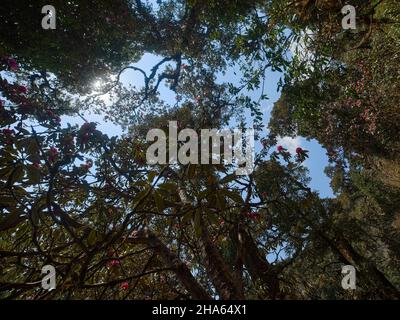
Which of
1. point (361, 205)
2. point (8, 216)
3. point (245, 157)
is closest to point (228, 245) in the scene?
point (245, 157)

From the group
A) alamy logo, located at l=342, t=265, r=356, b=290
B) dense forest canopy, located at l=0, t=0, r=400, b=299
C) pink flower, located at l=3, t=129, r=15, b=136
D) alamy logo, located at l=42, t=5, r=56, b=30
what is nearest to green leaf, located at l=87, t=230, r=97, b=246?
dense forest canopy, located at l=0, t=0, r=400, b=299

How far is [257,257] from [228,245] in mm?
730

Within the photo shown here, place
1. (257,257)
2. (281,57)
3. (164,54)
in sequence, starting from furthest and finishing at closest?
1. (164,54)
2. (257,257)
3. (281,57)

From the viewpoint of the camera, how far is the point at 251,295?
201 inches

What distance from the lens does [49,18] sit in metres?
7.77

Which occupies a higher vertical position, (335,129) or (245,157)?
(335,129)

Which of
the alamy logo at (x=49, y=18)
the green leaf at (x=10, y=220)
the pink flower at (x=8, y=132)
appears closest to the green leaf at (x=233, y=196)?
the green leaf at (x=10, y=220)

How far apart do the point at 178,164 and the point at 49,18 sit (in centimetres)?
→ 611

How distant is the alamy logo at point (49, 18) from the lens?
7.45 m

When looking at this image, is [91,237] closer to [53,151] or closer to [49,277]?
[49,277]

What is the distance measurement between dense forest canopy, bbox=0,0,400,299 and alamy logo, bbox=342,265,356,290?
22 centimetres

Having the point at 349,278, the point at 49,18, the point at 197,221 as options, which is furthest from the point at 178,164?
the point at 49,18

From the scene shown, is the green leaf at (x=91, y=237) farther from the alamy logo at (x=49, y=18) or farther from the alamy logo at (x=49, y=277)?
the alamy logo at (x=49, y=18)
